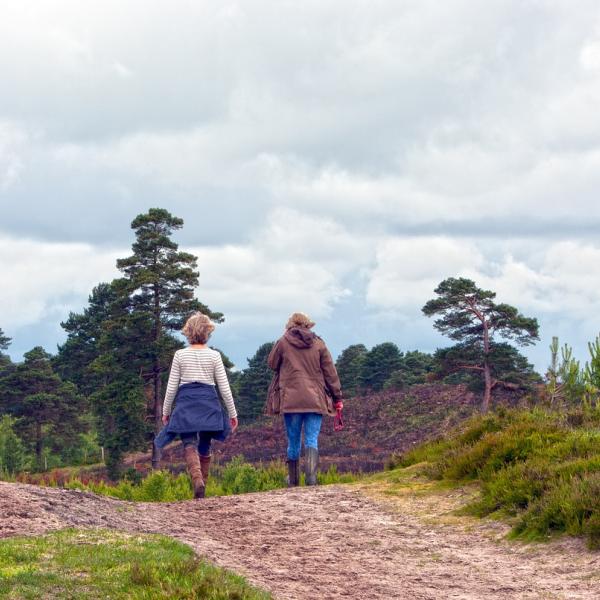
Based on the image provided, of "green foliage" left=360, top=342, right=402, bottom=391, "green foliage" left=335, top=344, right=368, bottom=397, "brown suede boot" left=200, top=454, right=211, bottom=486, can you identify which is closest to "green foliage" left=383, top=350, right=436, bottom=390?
"green foliage" left=360, top=342, right=402, bottom=391

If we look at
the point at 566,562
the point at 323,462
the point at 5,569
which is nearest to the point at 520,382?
the point at 323,462

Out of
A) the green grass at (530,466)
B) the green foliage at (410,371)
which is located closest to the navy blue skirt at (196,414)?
the green grass at (530,466)

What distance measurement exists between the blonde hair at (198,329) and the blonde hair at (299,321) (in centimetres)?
157

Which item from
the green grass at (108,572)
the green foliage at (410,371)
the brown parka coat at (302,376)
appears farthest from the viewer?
the green foliage at (410,371)

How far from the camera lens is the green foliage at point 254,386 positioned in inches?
2399

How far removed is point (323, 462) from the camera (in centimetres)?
3750

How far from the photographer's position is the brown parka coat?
41.8 ft

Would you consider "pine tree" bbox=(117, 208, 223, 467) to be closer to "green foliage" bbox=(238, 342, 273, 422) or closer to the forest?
the forest

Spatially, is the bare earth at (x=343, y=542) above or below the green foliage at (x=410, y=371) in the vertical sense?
below

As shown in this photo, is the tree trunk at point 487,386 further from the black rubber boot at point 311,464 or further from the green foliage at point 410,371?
the black rubber boot at point 311,464

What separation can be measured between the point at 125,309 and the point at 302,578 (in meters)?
35.3

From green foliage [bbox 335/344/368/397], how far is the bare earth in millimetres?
52847

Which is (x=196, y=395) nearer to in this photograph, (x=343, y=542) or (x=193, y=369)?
(x=193, y=369)

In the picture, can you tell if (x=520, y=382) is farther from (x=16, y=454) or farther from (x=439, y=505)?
(x=439, y=505)
